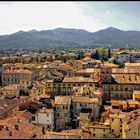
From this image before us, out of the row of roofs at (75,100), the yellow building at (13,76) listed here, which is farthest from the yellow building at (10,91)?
the yellow building at (13,76)

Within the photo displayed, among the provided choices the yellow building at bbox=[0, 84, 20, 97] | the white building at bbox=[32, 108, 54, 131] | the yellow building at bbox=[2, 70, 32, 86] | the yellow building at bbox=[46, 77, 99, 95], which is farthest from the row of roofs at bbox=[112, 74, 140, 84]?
the yellow building at bbox=[2, 70, 32, 86]

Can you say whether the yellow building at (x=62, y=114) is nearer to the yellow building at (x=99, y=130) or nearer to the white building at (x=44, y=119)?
the white building at (x=44, y=119)

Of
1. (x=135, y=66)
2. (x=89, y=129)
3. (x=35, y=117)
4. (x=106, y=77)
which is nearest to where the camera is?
(x=89, y=129)

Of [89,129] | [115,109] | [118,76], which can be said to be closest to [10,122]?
[89,129]

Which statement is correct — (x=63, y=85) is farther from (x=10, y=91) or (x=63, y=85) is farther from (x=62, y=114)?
(x=62, y=114)

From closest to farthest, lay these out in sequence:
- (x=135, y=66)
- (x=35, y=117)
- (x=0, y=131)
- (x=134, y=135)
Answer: (x=134, y=135) < (x=0, y=131) < (x=35, y=117) < (x=135, y=66)

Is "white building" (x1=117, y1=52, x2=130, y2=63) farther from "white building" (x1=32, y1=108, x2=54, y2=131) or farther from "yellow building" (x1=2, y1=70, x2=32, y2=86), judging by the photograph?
"white building" (x1=32, y1=108, x2=54, y2=131)

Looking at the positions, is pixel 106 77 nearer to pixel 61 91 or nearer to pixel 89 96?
pixel 61 91

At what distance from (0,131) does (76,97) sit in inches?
402

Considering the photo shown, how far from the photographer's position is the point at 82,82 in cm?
→ 3619

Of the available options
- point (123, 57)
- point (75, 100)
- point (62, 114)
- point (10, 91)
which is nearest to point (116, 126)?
point (62, 114)

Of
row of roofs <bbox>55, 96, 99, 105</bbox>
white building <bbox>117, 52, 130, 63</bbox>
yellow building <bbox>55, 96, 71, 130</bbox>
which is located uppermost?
white building <bbox>117, 52, 130, 63</bbox>

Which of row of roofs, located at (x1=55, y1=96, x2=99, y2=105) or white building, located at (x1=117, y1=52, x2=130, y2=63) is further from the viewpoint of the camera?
white building, located at (x1=117, y1=52, x2=130, y2=63)

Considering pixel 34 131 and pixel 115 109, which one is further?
pixel 115 109
